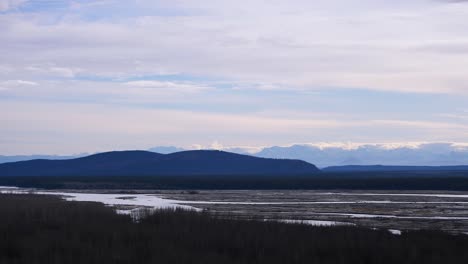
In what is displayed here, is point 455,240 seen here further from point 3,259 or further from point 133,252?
point 3,259

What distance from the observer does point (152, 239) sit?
85.7 ft

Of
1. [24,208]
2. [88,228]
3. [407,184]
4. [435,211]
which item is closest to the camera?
[88,228]

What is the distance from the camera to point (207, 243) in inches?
1021

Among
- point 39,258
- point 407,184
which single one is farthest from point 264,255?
point 407,184

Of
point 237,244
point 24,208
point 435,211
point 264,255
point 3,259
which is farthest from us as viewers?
point 435,211

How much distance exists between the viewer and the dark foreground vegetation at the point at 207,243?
23156 mm

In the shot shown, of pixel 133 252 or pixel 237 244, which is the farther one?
pixel 237 244

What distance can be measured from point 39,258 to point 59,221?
9.37 m

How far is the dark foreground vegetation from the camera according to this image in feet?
76.0

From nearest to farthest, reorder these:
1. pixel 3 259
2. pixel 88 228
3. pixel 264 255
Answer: pixel 3 259
pixel 264 255
pixel 88 228

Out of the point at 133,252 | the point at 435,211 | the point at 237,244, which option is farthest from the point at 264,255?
the point at 435,211

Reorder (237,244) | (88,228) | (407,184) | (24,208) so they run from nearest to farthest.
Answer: (237,244) → (88,228) → (24,208) → (407,184)

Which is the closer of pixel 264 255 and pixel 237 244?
pixel 264 255

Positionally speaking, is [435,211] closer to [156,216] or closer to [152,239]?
[156,216]
